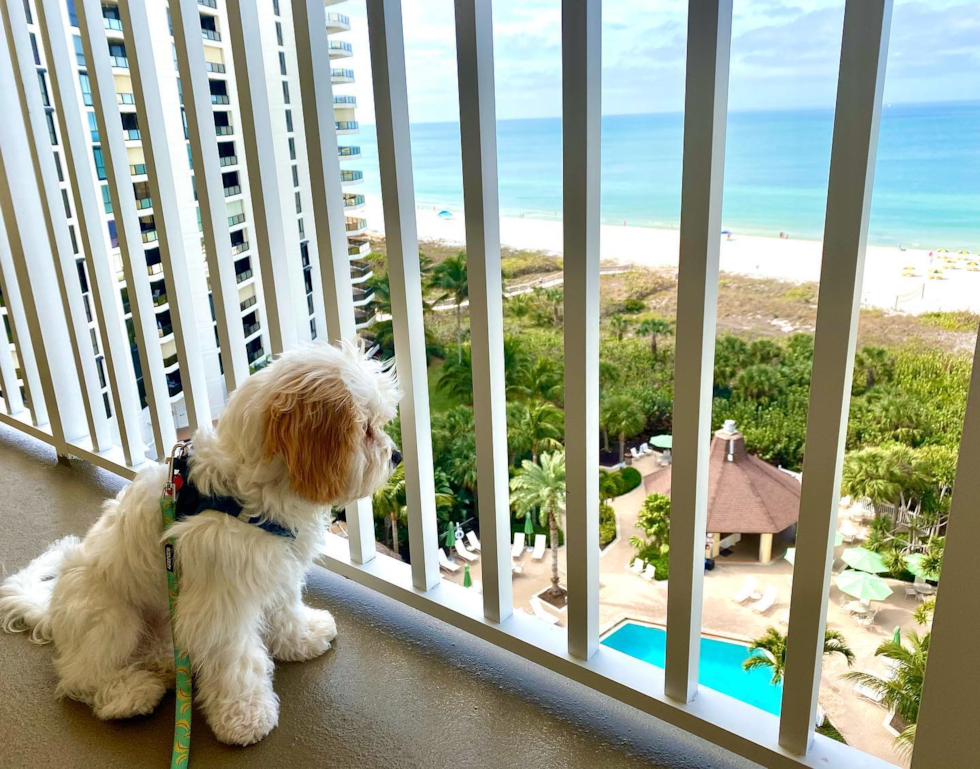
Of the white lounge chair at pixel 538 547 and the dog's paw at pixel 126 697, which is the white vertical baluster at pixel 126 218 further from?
the white lounge chair at pixel 538 547

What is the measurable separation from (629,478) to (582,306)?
7126 mm

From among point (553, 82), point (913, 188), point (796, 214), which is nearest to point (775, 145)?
point (796, 214)

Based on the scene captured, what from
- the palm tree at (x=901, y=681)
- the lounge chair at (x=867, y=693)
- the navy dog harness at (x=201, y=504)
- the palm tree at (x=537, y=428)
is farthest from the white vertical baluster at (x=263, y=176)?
the lounge chair at (x=867, y=693)

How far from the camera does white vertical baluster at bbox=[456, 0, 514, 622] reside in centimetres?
108

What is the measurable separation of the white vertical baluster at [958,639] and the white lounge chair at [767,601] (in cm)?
647

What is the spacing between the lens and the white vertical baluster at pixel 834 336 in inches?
30.9

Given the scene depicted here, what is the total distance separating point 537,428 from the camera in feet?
21.6

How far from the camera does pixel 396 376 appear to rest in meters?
1.35

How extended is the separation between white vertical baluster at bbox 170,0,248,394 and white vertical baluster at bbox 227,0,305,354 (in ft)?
0.43

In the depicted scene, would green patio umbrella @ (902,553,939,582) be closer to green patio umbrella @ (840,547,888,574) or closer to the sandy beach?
green patio umbrella @ (840,547,888,574)

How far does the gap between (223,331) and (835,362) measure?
132cm

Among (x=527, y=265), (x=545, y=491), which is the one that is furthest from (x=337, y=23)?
(x=545, y=491)

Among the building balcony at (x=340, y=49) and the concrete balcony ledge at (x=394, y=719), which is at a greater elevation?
the building balcony at (x=340, y=49)

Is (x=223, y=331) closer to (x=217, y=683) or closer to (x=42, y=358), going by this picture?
(x=217, y=683)
